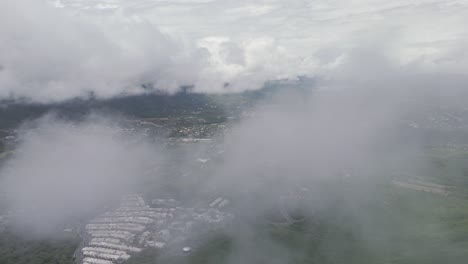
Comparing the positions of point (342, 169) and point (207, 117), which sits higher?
point (207, 117)

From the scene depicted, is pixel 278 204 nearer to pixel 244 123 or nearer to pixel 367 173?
pixel 367 173

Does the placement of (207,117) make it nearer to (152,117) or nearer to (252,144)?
(152,117)

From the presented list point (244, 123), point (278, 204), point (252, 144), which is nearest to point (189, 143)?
point (252, 144)

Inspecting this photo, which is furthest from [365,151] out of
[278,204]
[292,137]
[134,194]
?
[134,194]

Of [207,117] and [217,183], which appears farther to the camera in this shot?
[207,117]

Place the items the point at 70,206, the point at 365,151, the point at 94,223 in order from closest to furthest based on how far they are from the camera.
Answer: the point at 94,223
the point at 70,206
the point at 365,151

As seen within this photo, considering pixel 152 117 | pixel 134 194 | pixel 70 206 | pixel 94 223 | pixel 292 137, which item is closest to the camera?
pixel 94 223
